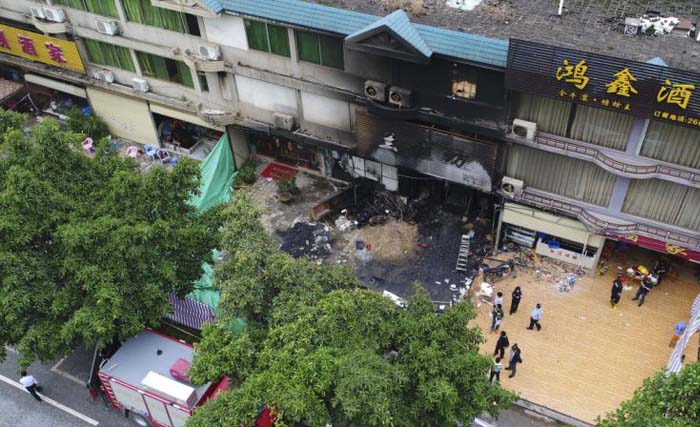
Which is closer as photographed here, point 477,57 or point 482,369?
point 482,369

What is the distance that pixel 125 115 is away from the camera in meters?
35.5

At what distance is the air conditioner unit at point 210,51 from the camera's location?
2873 cm

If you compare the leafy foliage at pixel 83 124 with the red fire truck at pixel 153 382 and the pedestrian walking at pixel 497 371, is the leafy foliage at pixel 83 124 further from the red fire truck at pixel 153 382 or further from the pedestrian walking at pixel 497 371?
the pedestrian walking at pixel 497 371

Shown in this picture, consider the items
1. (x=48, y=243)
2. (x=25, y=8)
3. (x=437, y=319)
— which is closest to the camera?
(x=437, y=319)

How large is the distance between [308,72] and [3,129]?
12273 millimetres

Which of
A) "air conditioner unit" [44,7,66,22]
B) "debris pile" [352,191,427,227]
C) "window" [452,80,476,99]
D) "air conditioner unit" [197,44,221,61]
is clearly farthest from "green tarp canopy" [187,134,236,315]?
"window" [452,80,476,99]

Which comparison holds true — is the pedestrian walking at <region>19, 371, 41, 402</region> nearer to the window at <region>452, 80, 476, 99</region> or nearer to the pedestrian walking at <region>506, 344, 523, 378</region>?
the pedestrian walking at <region>506, 344, 523, 378</region>

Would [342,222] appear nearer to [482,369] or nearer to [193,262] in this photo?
[193,262]

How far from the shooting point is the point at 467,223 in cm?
2939

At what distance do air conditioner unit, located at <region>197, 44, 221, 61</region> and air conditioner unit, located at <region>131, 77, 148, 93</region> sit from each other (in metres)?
5.15

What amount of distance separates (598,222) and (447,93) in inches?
317

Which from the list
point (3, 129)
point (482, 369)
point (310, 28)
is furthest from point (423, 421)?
point (3, 129)

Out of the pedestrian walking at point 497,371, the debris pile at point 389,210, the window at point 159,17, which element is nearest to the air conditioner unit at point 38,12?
the window at point 159,17

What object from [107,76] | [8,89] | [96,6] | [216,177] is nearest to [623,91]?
[216,177]
